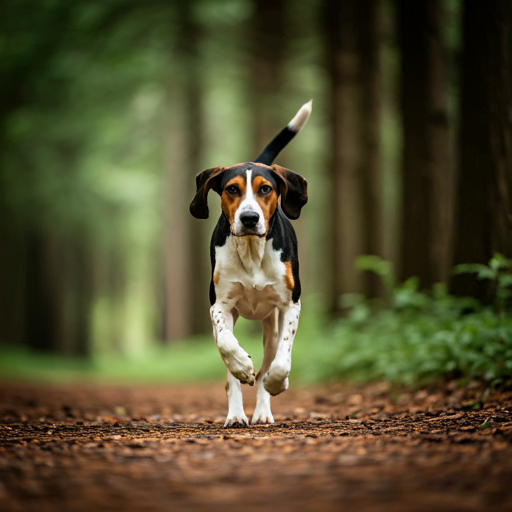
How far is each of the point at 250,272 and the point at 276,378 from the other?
842mm

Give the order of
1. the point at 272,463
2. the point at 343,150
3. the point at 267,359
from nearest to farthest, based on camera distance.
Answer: the point at 272,463 → the point at 267,359 → the point at 343,150

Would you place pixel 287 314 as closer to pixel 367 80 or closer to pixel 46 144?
pixel 367 80

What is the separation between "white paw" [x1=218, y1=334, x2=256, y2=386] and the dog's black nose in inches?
35.5

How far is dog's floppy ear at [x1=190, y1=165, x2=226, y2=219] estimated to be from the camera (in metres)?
5.06

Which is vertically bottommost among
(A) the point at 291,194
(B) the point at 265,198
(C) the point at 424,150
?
(B) the point at 265,198

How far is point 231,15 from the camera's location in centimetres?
1783

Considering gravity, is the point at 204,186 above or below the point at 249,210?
above

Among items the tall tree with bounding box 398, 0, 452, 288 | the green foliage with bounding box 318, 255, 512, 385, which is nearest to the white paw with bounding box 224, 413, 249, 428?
the green foliage with bounding box 318, 255, 512, 385

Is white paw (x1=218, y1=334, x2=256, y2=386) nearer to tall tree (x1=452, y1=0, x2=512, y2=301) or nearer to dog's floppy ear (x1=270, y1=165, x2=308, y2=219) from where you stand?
dog's floppy ear (x1=270, y1=165, x2=308, y2=219)

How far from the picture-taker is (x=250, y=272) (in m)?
4.94

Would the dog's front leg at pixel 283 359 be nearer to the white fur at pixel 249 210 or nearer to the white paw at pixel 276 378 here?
the white paw at pixel 276 378

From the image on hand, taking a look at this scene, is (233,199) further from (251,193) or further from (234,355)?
(234,355)

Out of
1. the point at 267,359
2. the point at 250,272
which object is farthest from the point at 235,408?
the point at 250,272

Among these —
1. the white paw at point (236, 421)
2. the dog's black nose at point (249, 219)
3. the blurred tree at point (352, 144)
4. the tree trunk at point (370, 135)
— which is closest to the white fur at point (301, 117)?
the dog's black nose at point (249, 219)
